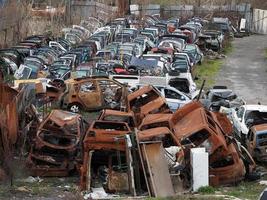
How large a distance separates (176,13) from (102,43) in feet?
79.5

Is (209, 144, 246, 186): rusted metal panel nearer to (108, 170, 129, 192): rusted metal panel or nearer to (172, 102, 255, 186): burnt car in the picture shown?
(172, 102, 255, 186): burnt car

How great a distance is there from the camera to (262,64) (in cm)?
4450

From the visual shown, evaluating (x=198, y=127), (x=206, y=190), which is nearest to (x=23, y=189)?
(x=206, y=190)

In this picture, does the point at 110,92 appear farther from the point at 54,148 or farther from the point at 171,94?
the point at 54,148

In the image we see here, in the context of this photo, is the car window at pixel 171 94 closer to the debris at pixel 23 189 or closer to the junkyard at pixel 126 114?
the junkyard at pixel 126 114

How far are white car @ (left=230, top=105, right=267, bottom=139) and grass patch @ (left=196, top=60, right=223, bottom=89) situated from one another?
41.3 ft

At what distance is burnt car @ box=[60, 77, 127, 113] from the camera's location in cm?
2503

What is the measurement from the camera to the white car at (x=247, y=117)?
20469mm

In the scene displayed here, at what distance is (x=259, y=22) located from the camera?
209 feet

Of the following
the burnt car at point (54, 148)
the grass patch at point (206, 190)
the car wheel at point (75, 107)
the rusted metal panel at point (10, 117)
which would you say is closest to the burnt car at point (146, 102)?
the car wheel at point (75, 107)

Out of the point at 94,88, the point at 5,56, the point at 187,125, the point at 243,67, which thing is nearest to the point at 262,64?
the point at 243,67

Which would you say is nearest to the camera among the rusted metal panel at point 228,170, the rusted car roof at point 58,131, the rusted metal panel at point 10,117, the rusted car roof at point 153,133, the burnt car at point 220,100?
the rusted car roof at point 153,133

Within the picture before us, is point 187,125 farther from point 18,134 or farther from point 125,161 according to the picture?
point 18,134

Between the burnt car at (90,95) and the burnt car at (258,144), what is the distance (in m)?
7.46
